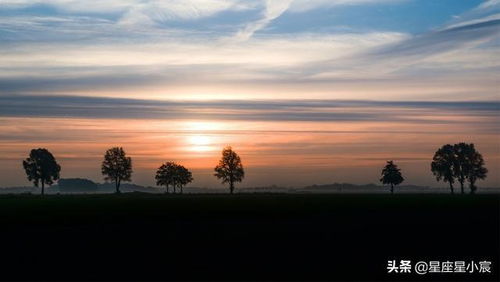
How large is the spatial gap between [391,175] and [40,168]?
294ft

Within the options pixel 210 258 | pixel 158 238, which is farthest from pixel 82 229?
pixel 210 258

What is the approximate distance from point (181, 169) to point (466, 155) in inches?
2966

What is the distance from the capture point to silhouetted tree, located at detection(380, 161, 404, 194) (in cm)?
17600

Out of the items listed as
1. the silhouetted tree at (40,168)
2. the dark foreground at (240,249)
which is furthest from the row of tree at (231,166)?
the dark foreground at (240,249)

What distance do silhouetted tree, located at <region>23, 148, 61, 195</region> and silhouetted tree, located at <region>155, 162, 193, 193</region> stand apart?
96.4 ft

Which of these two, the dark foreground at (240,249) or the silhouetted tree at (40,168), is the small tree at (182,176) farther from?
the dark foreground at (240,249)

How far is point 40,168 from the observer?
15962cm

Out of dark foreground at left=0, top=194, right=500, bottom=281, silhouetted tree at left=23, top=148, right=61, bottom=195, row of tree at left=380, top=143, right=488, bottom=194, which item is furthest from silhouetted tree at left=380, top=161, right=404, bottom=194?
dark foreground at left=0, top=194, right=500, bottom=281

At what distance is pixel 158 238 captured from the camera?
106 ft

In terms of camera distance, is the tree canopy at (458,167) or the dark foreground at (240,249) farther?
the tree canopy at (458,167)

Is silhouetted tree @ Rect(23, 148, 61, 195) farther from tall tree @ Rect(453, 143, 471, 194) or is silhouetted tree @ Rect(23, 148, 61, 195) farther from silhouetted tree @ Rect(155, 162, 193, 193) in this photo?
tall tree @ Rect(453, 143, 471, 194)

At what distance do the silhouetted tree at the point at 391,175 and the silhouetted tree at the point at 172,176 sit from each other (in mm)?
53523

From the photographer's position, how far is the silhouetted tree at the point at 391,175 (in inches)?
A: 6929

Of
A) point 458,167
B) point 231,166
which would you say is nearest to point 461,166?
point 458,167
